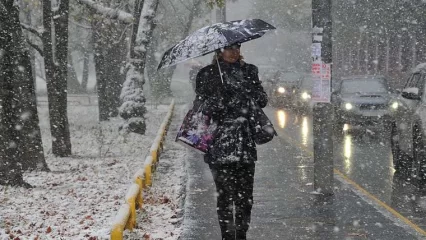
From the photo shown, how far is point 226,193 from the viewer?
209 inches

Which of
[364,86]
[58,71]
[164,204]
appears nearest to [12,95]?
[164,204]

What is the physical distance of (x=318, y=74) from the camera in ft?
27.0

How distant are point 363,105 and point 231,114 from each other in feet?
38.5

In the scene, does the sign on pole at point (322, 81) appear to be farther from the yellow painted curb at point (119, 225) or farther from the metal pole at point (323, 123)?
the yellow painted curb at point (119, 225)

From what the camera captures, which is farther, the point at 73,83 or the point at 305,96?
the point at 73,83

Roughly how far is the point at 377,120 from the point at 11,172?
9956mm

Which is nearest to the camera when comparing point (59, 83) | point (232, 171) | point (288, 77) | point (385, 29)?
point (232, 171)

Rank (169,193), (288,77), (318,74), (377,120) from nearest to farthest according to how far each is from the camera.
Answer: (318,74), (169,193), (377,120), (288,77)

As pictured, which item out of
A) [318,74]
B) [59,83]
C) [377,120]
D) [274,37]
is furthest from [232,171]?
[274,37]

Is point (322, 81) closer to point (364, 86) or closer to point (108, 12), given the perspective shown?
point (108, 12)

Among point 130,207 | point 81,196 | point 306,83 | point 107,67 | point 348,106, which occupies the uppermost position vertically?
point 107,67

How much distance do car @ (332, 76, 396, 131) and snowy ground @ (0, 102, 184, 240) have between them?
4.94 metres

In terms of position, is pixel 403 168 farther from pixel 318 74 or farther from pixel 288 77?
pixel 288 77

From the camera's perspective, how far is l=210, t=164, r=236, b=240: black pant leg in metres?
5.28
